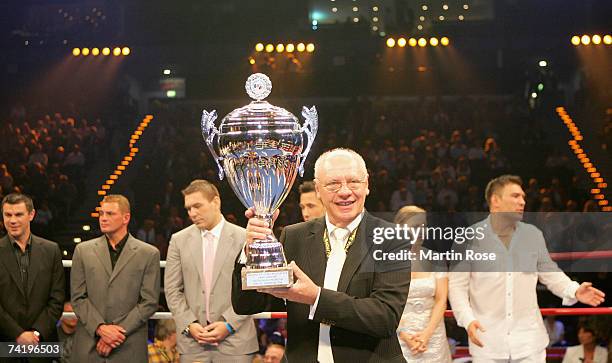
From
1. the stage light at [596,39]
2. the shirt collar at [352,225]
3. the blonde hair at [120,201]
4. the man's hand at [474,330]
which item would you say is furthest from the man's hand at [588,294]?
the stage light at [596,39]

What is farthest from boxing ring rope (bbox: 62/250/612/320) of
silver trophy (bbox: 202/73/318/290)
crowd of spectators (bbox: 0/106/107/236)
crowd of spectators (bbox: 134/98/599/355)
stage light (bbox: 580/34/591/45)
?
stage light (bbox: 580/34/591/45)

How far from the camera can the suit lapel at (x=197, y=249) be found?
14.2 ft

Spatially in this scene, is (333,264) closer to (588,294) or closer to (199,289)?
(588,294)

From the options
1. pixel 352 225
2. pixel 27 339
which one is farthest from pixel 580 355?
pixel 27 339

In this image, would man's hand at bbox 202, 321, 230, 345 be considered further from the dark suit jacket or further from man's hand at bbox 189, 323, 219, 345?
the dark suit jacket

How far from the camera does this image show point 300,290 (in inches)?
91.0

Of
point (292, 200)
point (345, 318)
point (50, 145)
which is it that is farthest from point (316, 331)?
point (50, 145)

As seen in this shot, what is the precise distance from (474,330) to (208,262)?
55.1 inches

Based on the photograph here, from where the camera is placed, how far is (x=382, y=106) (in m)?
14.1

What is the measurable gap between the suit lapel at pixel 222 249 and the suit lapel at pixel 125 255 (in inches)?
18.7

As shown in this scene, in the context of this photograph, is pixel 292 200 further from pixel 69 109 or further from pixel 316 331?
pixel 316 331

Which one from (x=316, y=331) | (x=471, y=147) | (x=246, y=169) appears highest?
(x=471, y=147)

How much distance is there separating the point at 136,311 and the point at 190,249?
42cm

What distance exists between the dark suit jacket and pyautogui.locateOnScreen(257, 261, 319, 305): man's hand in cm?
253
